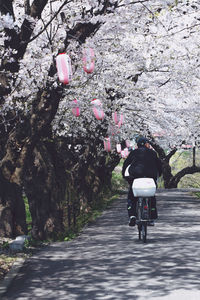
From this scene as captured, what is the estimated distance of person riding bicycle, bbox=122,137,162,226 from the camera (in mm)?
10836

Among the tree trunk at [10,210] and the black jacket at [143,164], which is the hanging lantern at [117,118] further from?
the black jacket at [143,164]

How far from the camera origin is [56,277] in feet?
26.3

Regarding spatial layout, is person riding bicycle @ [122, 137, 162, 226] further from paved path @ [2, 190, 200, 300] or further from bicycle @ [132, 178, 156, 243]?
paved path @ [2, 190, 200, 300]

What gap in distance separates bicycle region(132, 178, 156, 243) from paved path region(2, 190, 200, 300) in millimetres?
452

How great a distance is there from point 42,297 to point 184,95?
817 inches

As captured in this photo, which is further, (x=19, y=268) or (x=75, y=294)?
(x=19, y=268)

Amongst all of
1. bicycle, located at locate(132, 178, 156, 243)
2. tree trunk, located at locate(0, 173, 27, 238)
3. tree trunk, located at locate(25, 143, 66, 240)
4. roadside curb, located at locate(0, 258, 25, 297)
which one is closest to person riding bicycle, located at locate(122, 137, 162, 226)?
bicycle, located at locate(132, 178, 156, 243)

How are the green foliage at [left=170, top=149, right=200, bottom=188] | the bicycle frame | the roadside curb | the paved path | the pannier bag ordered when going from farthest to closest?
the green foliage at [left=170, top=149, right=200, bottom=188] → the bicycle frame → the pannier bag → the roadside curb → the paved path

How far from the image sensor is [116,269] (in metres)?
8.24

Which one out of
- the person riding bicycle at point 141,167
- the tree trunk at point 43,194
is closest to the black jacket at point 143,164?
the person riding bicycle at point 141,167

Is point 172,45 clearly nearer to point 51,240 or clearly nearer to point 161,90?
point 161,90

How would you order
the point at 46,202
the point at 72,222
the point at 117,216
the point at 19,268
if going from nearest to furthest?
the point at 19,268, the point at 46,202, the point at 72,222, the point at 117,216

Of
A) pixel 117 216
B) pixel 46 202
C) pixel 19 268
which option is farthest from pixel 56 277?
pixel 117 216

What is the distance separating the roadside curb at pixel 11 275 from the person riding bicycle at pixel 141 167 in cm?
263
